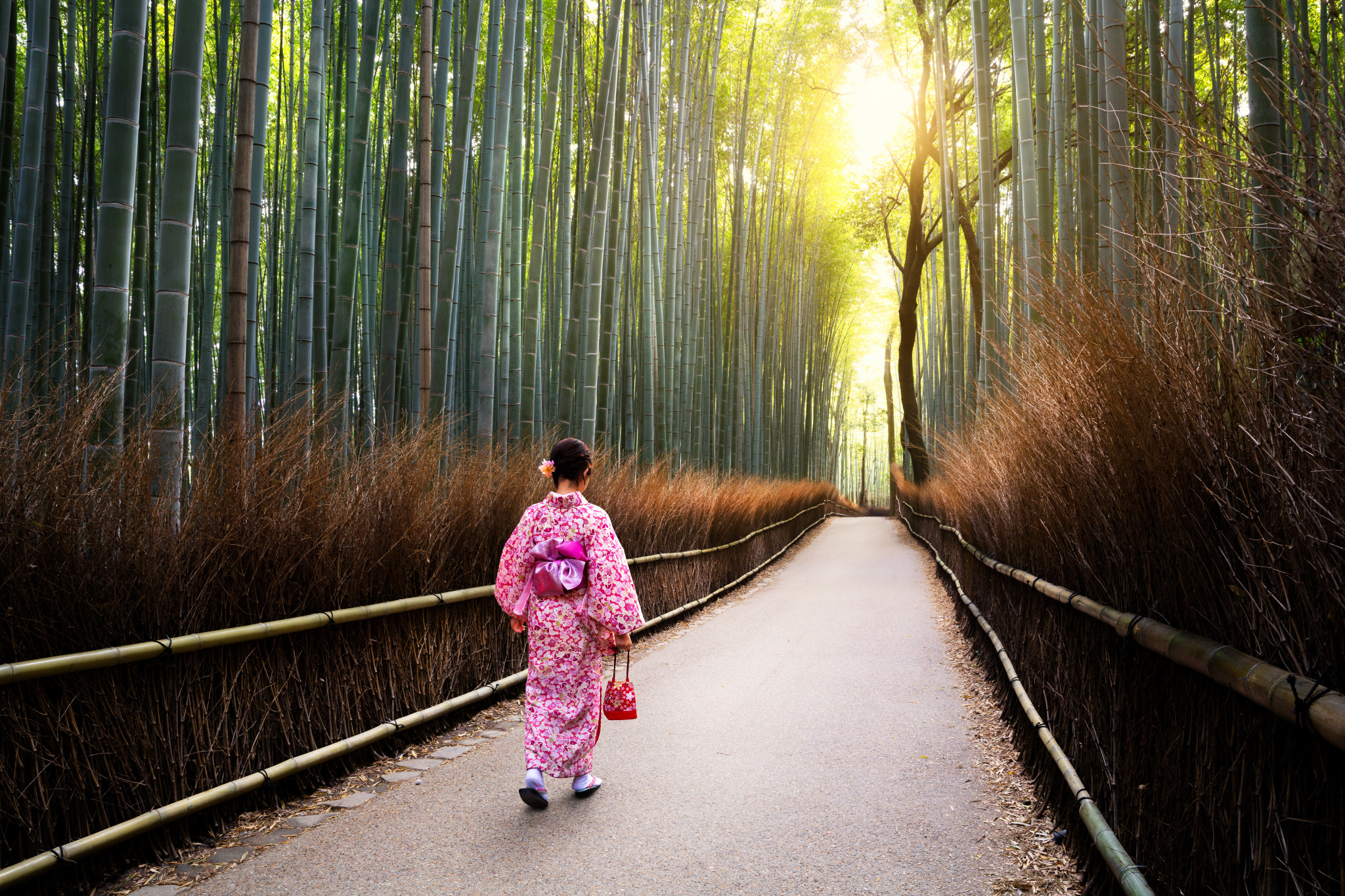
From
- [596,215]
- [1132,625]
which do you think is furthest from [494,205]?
[1132,625]

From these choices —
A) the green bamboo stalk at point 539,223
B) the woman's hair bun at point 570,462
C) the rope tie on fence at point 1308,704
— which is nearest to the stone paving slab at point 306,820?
the woman's hair bun at point 570,462

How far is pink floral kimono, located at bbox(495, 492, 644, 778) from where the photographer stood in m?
2.71

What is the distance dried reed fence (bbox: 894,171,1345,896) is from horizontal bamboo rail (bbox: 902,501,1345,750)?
0.11 ft

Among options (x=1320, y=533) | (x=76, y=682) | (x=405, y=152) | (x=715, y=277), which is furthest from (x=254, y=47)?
(x=715, y=277)

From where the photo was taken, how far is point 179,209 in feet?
9.09

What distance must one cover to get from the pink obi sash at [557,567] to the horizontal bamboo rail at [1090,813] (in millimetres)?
1489

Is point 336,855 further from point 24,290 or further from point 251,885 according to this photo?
point 24,290

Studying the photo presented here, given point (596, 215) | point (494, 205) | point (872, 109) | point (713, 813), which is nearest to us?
point (713, 813)

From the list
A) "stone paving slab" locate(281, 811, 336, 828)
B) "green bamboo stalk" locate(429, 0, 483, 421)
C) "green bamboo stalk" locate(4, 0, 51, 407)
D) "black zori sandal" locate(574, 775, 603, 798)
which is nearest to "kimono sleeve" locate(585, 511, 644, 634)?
"black zori sandal" locate(574, 775, 603, 798)

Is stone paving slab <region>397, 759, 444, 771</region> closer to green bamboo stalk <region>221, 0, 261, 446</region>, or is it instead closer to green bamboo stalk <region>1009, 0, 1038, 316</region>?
green bamboo stalk <region>221, 0, 261, 446</region>

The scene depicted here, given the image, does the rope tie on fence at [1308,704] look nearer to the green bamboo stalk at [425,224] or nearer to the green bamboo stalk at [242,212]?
the green bamboo stalk at [242,212]

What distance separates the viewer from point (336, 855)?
7.29ft

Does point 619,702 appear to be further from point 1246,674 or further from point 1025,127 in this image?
point 1025,127

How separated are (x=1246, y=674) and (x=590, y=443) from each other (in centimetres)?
521
